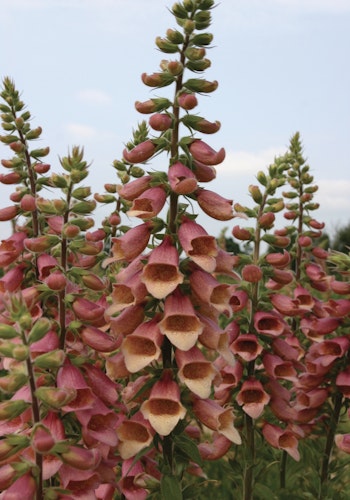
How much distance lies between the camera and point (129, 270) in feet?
8.27

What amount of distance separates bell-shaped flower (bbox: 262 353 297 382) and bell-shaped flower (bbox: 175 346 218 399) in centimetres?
107

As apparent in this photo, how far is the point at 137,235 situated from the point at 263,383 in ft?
4.51

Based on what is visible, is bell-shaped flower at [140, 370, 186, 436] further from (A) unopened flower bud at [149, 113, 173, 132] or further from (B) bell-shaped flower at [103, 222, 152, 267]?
(A) unopened flower bud at [149, 113, 173, 132]

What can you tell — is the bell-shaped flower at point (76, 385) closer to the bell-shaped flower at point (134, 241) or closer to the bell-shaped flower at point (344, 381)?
the bell-shaped flower at point (134, 241)

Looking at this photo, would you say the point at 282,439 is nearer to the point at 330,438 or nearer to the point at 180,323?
the point at 330,438

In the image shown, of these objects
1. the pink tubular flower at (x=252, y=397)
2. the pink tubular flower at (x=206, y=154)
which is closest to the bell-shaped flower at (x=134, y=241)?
the pink tubular flower at (x=206, y=154)

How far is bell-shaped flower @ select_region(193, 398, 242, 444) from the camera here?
244 centimetres

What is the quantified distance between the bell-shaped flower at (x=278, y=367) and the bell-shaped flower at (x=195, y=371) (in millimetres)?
1069

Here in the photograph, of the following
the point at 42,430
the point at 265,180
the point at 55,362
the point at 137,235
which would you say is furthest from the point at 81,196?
the point at 265,180

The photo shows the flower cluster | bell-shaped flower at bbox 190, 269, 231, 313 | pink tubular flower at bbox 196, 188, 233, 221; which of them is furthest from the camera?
pink tubular flower at bbox 196, 188, 233, 221

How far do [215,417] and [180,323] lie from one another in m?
0.35

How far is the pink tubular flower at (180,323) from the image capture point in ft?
7.55

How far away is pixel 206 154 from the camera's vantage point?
2451mm

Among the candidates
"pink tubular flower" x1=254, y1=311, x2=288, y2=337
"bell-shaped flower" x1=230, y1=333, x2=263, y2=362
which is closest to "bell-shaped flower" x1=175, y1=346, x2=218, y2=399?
"bell-shaped flower" x1=230, y1=333, x2=263, y2=362
